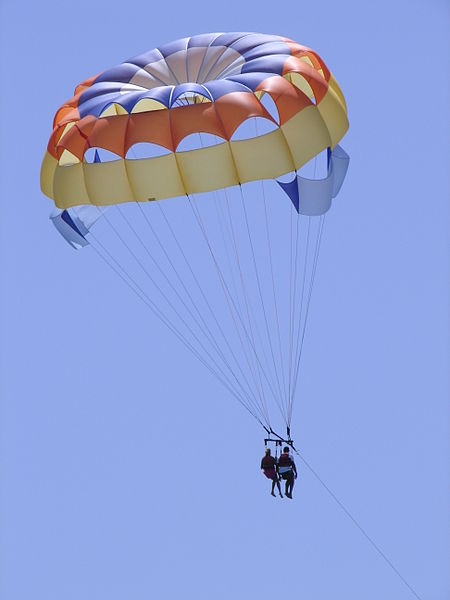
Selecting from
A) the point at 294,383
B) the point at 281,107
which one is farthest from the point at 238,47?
the point at 294,383

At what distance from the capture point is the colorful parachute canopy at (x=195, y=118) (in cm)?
2536

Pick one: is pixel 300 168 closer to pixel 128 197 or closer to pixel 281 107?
pixel 281 107

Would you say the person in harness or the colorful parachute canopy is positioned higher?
the colorful parachute canopy

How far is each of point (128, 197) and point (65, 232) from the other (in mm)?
1687

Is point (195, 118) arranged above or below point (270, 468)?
above

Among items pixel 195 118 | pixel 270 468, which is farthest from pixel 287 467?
pixel 195 118

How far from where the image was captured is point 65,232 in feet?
89.8

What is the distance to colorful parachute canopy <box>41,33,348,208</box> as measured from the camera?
83.2ft

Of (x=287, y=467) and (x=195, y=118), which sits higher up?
(x=195, y=118)

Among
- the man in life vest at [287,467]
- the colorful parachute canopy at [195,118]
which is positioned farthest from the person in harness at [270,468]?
the colorful parachute canopy at [195,118]

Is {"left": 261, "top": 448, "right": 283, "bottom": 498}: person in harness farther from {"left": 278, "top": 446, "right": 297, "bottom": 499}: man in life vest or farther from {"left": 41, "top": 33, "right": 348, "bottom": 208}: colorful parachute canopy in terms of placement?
{"left": 41, "top": 33, "right": 348, "bottom": 208}: colorful parachute canopy

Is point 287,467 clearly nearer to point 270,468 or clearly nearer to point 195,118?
point 270,468

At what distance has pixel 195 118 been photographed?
25312mm

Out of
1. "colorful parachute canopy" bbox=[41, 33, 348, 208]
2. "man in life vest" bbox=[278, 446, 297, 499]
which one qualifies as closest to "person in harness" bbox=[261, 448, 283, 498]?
"man in life vest" bbox=[278, 446, 297, 499]
